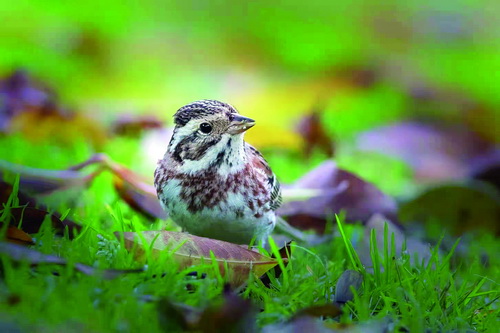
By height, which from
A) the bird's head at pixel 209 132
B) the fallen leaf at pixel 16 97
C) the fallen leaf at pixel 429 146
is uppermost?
the bird's head at pixel 209 132

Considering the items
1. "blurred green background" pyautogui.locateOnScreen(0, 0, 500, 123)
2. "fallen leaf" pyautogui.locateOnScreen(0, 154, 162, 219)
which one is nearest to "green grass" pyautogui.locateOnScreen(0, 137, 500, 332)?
"fallen leaf" pyautogui.locateOnScreen(0, 154, 162, 219)

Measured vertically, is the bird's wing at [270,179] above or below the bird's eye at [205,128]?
below

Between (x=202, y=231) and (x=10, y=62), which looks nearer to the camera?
(x=202, y=231)

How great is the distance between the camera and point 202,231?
3857 mm

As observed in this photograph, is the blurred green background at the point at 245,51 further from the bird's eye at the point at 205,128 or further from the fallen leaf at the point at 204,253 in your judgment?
the fallen leaf at the point at 204,253

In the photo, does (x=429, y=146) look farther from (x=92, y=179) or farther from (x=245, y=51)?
(x=92, y=179)

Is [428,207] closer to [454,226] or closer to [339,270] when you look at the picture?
[454,226]

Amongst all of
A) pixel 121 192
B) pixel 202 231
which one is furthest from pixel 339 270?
pixel 121 192

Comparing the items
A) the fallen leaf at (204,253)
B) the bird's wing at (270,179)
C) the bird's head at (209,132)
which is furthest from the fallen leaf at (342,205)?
the fallen leaf at (204,253)

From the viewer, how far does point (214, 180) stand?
387cm

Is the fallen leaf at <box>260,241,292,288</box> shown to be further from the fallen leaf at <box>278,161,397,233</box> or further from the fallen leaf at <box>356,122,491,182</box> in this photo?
the fallen leaf at <box>356,122,491,182</box>

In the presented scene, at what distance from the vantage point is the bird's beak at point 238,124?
391 cm

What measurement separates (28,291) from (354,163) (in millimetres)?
5118

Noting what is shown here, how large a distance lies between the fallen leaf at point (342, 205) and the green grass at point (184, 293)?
908 mm
